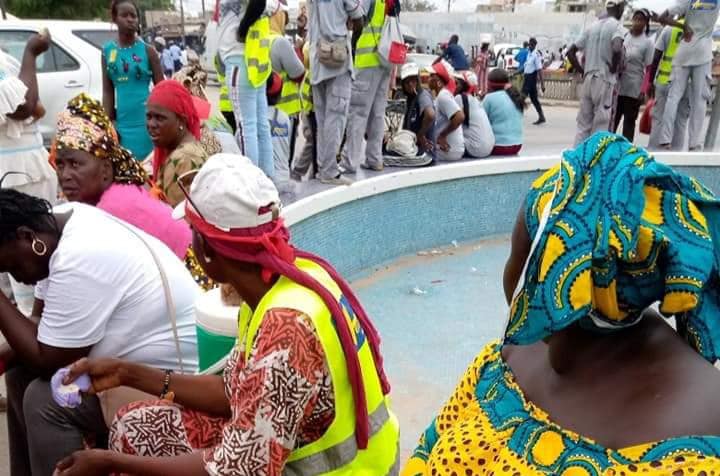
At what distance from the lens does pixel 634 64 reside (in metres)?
7.76

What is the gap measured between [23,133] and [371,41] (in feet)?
9.55

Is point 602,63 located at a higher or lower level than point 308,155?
higher

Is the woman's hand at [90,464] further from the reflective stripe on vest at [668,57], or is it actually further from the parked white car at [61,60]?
the reflective stripe on vest at [668,57]

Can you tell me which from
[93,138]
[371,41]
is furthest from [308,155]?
[93,138]

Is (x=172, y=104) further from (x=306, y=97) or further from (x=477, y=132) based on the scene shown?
(x=477, y=132)

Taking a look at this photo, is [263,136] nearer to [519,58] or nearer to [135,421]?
[135,421]

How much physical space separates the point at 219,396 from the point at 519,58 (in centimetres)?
1479

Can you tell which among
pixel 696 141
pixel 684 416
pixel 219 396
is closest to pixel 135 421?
pixel 219 396

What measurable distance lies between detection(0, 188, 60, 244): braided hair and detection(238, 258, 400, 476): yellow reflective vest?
0.75m

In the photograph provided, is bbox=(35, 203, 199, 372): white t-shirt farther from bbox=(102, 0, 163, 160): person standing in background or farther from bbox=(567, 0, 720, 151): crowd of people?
bbox=(567, 0, 720, 151): crowd of people

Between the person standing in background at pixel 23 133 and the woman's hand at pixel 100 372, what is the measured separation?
192 centimetres

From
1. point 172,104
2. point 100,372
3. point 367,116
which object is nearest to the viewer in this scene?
point 100,372

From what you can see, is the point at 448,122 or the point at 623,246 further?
the point at 448,122

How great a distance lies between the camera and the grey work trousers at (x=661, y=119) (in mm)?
7629
